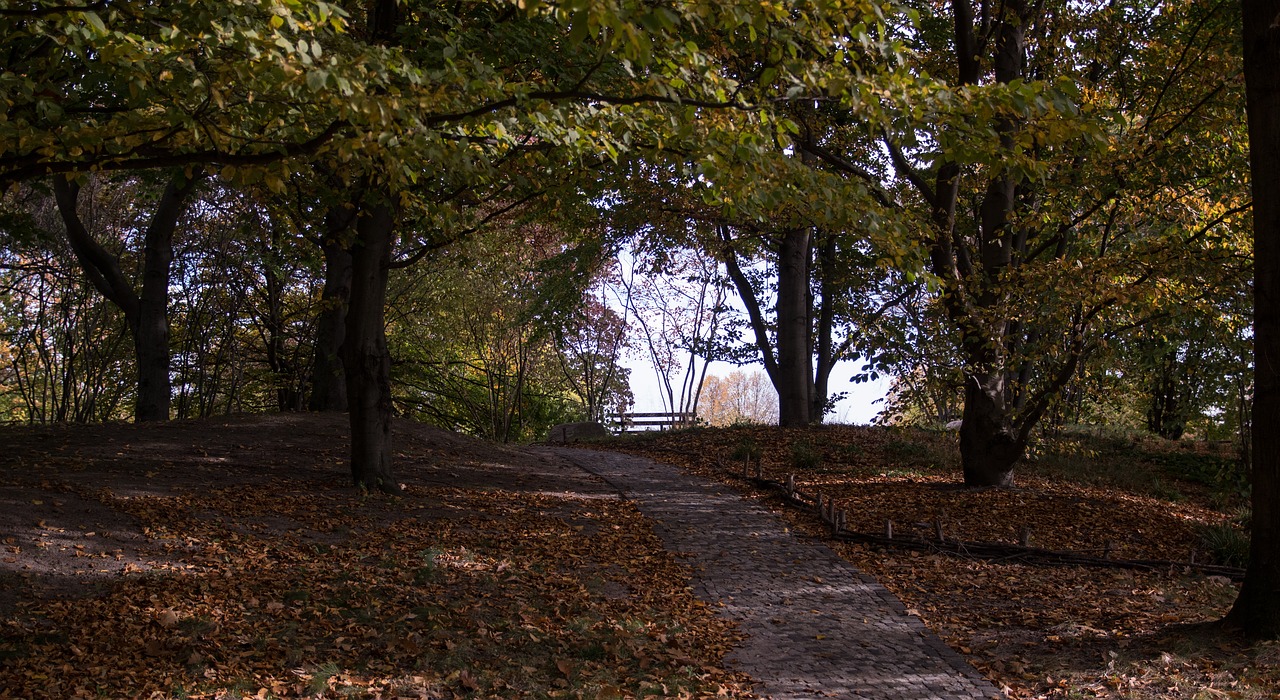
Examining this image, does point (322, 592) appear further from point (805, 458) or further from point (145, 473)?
point (805, 458)

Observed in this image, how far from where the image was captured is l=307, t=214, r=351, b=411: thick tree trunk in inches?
546

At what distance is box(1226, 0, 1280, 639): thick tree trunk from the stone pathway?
6.83 feet

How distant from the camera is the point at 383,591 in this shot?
6.59m

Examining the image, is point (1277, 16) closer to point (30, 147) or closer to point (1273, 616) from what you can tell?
point (1273, 616)

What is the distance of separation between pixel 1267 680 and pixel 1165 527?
5.73m

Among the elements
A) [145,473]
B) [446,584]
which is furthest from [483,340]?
[446,584]

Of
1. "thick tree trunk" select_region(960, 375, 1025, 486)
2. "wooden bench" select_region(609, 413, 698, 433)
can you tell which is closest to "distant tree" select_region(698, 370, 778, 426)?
"wooden bench" select_region(609, 413, 698, 433)

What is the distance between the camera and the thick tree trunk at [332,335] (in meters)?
13.9

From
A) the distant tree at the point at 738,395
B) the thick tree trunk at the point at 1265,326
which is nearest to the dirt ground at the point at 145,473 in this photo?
the thick tree trunk at the point at 1265,326

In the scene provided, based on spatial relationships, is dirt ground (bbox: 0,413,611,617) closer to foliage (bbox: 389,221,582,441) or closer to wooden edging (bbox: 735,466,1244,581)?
wooden edging (bbox: 735,466,1244,581)

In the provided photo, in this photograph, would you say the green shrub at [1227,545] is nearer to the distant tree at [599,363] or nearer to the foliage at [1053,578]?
the foliage at [1053,578]

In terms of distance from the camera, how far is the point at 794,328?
56.2 feet

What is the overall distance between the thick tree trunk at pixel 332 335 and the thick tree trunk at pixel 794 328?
7986mm

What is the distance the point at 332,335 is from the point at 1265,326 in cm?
1239
